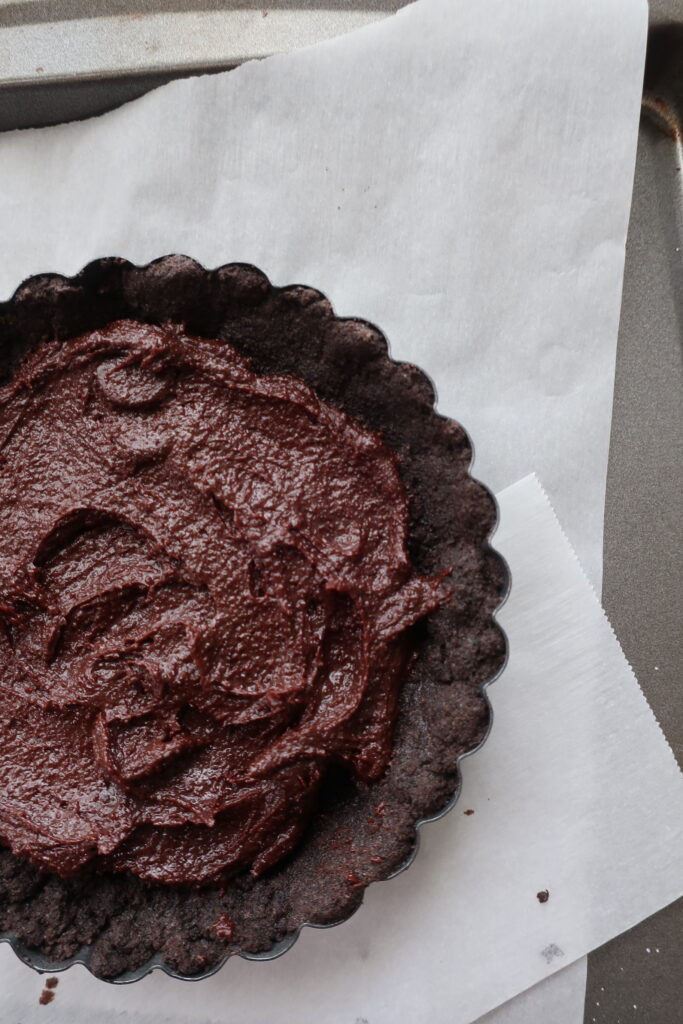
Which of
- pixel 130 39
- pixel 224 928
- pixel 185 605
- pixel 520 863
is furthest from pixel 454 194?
pixel 224 928

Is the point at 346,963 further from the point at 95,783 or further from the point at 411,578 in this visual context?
the point at 411,578

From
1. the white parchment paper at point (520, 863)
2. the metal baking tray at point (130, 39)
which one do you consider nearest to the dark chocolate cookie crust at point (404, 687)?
the white parchment paper at point (520, 863)

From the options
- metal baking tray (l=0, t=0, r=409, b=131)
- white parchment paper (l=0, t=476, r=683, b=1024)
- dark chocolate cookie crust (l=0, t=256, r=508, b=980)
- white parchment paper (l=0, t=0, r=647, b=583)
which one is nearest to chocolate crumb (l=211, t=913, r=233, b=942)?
dark chocolate cookie crust (l=0, t=256, r=508, b=980)

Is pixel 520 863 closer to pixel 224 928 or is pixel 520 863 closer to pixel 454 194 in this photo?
pixel 224 928

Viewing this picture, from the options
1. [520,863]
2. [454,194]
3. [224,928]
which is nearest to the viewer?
[224,928]

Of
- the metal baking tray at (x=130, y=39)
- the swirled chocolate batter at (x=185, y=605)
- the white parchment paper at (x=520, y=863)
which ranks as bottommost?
the white parchment paper at (x=520, y=863)

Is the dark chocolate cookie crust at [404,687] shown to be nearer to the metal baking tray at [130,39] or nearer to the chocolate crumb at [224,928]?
the chocolate crumb at [224,928]
